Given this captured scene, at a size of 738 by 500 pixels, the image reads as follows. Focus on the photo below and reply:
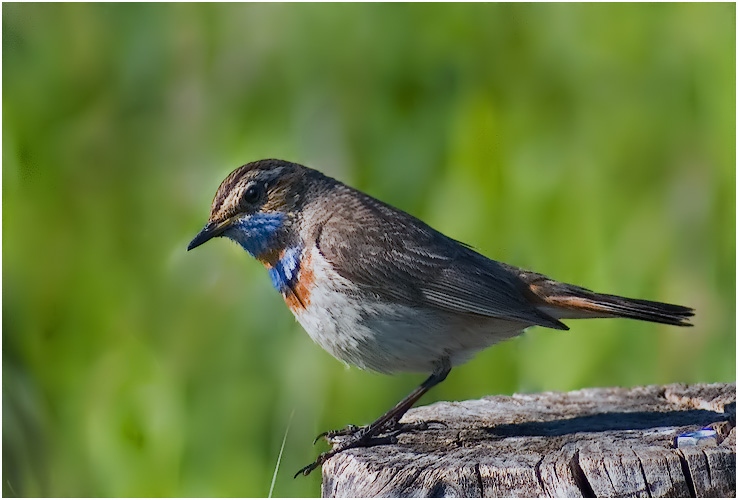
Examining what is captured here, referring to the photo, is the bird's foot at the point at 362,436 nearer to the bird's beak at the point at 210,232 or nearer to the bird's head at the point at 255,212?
the bird's head at the point at 255,212

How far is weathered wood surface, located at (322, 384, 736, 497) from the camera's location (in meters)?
3.77

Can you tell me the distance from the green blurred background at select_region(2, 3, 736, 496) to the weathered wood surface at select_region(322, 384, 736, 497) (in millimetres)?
799

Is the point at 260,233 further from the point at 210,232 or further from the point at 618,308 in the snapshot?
the point at 618,308

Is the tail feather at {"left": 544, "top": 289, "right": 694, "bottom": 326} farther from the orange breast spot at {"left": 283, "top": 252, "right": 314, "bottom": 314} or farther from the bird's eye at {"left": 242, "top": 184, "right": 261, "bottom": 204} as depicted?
the bird's eye at {"left": 242, "top": 184, "right": 261, "bottom": 204}

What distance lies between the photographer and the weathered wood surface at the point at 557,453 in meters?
3.77

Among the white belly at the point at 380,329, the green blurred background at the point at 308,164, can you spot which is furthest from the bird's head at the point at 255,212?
the green blurred background at the point at 308,164

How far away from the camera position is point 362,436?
4375mm

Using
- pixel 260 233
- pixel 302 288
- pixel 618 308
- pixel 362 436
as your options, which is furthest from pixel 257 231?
pixel 618 308

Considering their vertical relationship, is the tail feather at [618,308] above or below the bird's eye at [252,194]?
above

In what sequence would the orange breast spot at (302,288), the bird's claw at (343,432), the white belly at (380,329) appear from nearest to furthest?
1. the white belly at (380,329)
2. the orange breast spot at (302,288)
3. the bird's claw at (343,432)

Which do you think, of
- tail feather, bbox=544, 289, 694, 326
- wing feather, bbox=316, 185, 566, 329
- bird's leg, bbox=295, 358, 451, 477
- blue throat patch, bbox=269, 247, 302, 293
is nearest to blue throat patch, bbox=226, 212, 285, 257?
blue throat patch, bbox=269, 247, 302, 293

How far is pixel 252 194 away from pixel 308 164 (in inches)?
37.4

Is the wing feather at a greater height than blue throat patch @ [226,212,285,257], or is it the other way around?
the wing feather

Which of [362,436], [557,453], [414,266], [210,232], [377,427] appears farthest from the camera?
[210,232]
